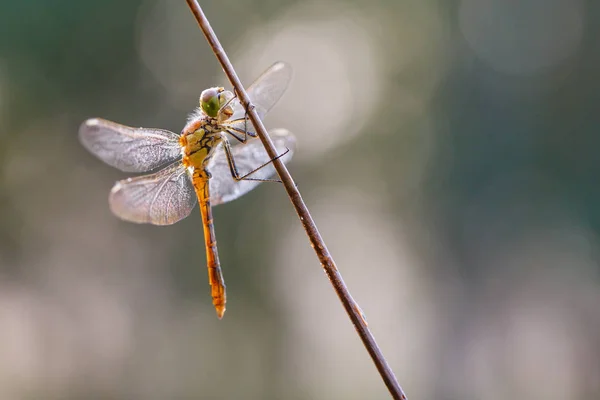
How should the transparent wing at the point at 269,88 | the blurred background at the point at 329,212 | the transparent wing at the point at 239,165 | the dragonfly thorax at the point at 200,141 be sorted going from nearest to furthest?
the dragonfly thorax at the point at 200,141
the transparent wing at the point at 269,88
the transparent wing at the point at 239,165
the blurred background at the point at 329,212

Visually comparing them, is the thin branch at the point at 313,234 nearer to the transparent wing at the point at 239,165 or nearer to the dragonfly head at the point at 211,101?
the dragonfly head at the point at 211,101

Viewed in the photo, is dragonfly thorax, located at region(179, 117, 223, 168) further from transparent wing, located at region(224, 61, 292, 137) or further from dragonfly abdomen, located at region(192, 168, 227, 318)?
transparent wing, located at region(224, 61, 292, 137)

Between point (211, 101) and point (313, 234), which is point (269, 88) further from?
point (313, 234)

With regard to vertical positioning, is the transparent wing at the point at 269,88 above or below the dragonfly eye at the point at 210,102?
above

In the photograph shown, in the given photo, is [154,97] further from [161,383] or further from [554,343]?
[554,343]

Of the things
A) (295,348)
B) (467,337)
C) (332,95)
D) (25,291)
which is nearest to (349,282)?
(295,348)

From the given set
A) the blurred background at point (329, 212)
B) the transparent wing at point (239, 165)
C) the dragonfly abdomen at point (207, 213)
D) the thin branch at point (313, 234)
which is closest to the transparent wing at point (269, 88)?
the transparent wing at point (239, 165)
